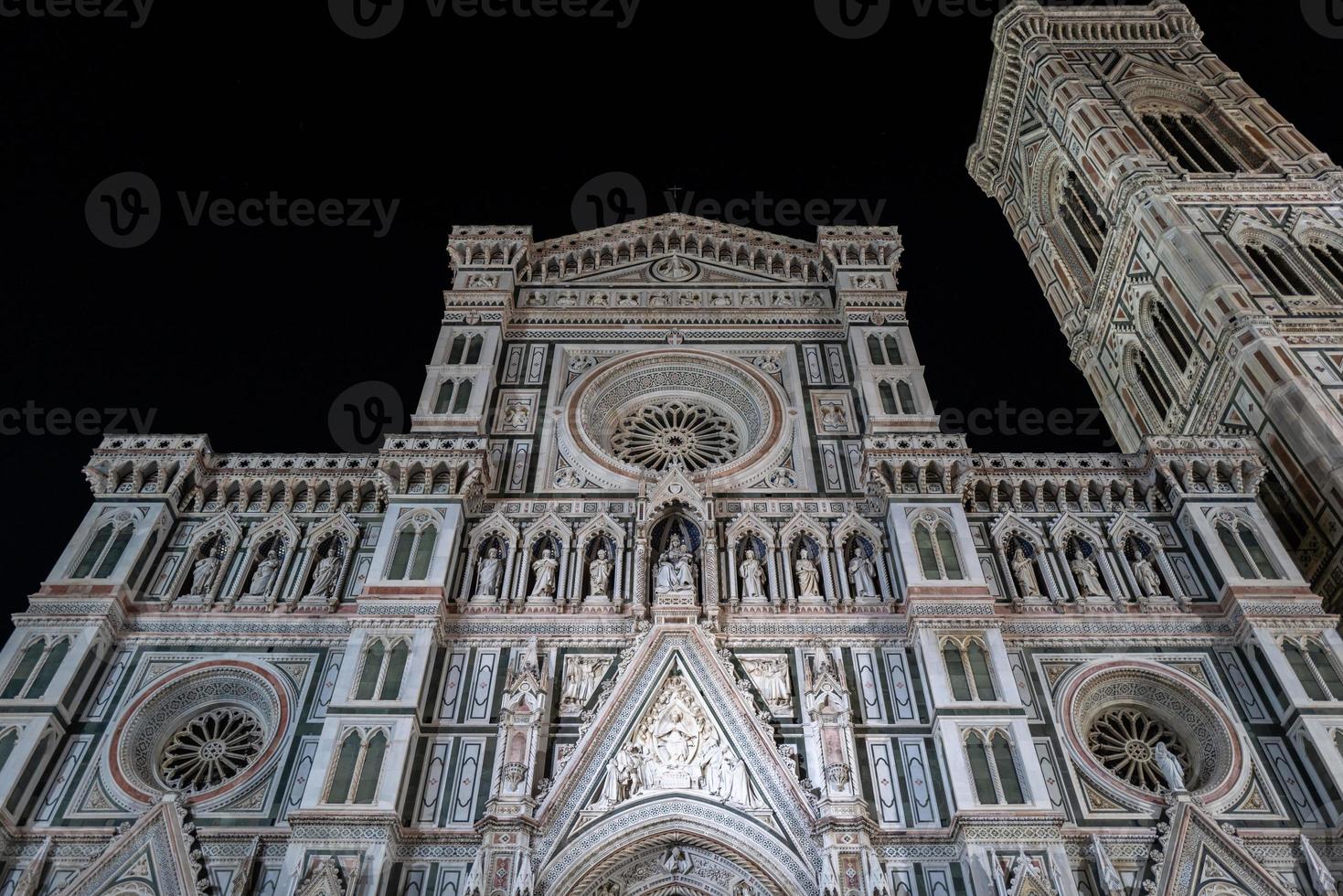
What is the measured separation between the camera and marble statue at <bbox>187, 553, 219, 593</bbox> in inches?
692

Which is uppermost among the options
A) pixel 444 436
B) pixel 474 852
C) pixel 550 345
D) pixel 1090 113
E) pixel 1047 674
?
pixel 1090 113

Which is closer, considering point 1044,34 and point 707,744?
point 707,744

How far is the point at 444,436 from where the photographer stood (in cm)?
1970

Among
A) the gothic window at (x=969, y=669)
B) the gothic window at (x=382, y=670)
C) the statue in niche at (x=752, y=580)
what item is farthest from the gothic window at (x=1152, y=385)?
the gothic window at (x=382, y=670)

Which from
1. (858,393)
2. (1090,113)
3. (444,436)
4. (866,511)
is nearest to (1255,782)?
(866,511)

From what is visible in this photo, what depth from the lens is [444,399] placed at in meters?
20.8

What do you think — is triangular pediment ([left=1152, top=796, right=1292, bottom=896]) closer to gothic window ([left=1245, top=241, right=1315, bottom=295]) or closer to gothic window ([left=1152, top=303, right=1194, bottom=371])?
gothic window ([left=1152, top=303, right=1194, bottom=371])

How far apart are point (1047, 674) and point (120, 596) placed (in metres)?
14.2

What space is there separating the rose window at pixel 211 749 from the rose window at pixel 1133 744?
1221 cm

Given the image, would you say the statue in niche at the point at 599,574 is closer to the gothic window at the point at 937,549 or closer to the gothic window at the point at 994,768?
the gothic window at the point at 937,549

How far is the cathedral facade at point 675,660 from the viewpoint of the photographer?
14258mm

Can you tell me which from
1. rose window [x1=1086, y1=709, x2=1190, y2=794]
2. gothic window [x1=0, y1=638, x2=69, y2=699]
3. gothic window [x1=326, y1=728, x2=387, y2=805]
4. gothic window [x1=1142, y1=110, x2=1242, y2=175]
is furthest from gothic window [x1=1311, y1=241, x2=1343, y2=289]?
gothic window [x1=0, y1=638, x2=69, y2=699]

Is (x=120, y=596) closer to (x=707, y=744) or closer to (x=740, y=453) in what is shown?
(x=707, y=744)

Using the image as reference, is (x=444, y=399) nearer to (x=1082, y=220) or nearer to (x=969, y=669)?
(x=969, y=669)
